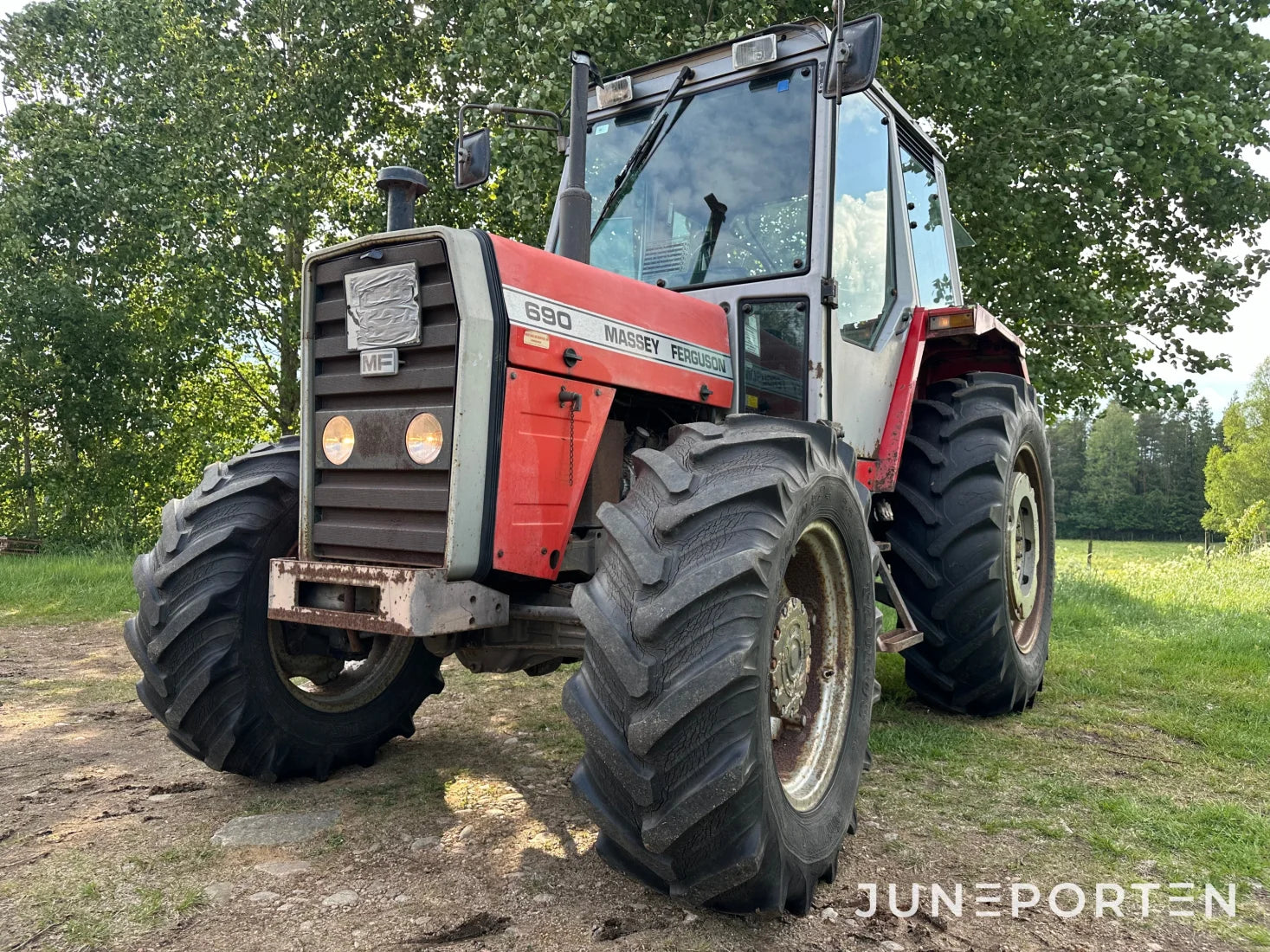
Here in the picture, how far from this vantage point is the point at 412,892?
249 cm

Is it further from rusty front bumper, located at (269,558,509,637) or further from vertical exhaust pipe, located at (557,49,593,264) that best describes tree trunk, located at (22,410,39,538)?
vertical exhaust pipe, located at (557,49,593,264)

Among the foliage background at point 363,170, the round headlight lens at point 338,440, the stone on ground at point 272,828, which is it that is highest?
the foliage background at point 363,170

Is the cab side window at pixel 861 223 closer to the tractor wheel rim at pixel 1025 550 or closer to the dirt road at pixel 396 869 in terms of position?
the tractor wheel rim at pixel 1025 550

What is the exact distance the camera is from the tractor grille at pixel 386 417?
2.76 m

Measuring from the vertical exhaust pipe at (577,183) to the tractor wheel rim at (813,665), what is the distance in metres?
1.44

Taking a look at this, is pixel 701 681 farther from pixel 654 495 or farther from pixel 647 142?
pixel 647 142

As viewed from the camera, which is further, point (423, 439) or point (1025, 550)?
point (1025, 550)

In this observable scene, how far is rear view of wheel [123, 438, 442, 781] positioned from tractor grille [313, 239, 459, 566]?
0.93ft

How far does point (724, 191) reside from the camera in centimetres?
370

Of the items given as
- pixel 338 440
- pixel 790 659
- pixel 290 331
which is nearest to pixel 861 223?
pixel 790 659

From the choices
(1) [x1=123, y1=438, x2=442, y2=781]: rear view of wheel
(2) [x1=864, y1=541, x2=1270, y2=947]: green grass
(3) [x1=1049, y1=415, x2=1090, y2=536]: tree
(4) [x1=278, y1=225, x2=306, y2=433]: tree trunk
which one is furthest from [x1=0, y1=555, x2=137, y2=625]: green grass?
(3) [x1=1049, y1=415, x2=1090, y2=536]: tree

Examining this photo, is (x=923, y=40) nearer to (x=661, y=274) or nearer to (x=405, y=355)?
(x=661, y=274)

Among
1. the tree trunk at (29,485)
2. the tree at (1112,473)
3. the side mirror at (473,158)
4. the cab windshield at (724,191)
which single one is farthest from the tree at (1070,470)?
the side mirror at (473,158)

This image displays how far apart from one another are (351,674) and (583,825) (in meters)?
1.22
